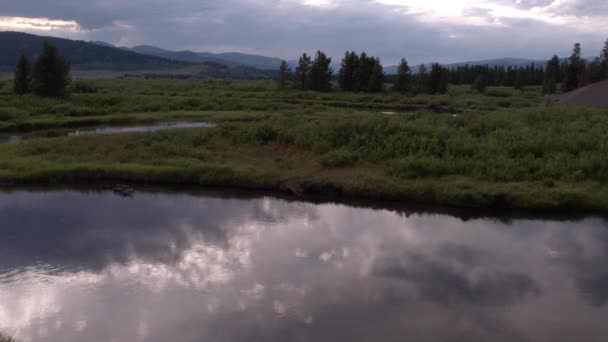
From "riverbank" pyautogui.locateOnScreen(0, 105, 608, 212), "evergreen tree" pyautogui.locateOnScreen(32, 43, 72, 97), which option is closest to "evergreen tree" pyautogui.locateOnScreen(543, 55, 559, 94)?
"riverbank" pyautogui.locateOnScreen(0, 105, 608, 212)

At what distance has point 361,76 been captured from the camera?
7481 centimetres

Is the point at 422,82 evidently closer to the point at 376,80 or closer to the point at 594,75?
the point at 376,80

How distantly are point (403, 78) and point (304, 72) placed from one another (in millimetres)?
15314

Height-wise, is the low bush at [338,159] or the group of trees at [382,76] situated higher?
the group of trees at [382,76]

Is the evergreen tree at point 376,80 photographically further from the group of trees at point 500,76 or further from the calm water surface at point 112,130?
the calm water surface at point 112,130

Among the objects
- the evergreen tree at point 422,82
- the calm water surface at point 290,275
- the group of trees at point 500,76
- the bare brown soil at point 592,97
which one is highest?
Result: the group of trees at point 500,76

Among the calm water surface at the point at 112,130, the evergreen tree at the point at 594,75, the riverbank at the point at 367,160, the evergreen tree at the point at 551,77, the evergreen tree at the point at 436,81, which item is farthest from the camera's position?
the evergreen tree at the point at 436,81

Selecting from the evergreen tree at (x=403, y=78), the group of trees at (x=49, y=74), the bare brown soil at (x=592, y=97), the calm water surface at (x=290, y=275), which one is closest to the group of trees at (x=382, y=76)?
the evergreen tree at (x=403, y=78)

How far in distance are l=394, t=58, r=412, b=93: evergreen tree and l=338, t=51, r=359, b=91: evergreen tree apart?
646cm

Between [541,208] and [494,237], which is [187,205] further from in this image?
[541,208]

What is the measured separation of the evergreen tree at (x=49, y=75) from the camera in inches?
1849

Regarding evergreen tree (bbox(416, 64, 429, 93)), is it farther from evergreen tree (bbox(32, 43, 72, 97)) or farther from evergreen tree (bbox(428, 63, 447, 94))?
evergreen tree (bbox(32, 43, 72, 97))

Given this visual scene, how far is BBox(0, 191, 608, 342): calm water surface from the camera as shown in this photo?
9172 millimetres

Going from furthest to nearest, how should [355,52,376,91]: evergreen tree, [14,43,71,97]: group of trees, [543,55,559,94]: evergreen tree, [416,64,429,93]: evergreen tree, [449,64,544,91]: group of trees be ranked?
[449,64,544,91]: group of trees → [355,52,376,91]: evergreen tree → [416,64,429,93]: evergreen tree → [543,55,559,94]: evergreen tree → [14,43,71,97]: group of trees
